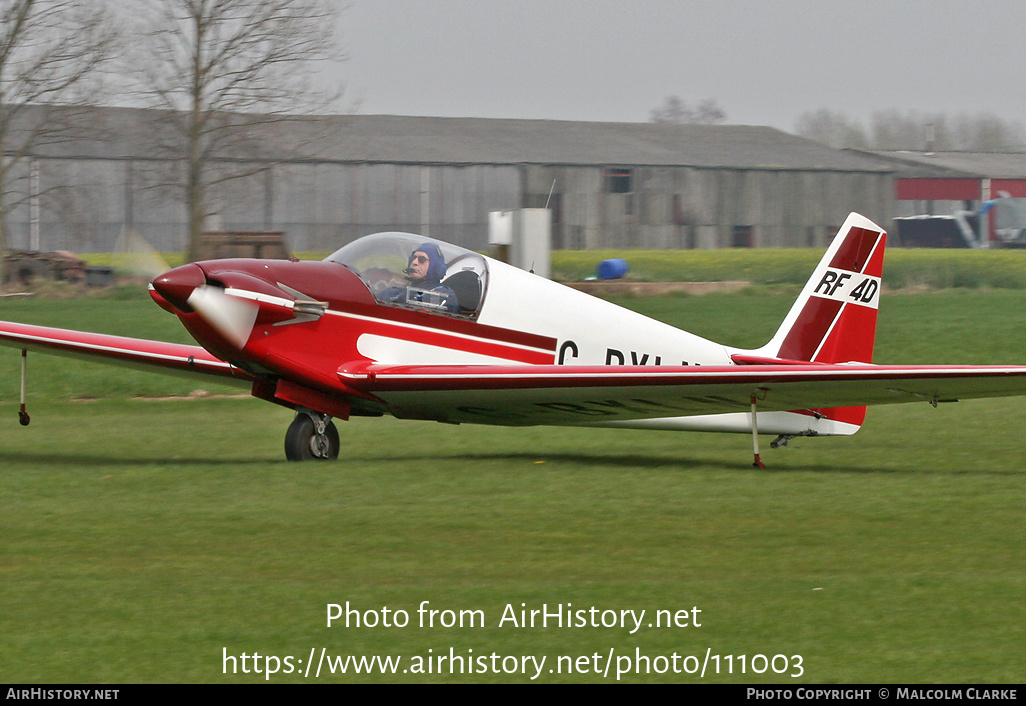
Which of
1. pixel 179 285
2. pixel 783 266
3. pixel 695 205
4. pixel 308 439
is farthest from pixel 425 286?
pixel 695 205

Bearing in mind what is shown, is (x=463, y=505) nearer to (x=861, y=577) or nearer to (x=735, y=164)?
(x=861, y=577)

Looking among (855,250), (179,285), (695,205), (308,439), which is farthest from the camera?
(695,205)

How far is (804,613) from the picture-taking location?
19.7 ft

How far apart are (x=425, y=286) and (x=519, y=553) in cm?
494

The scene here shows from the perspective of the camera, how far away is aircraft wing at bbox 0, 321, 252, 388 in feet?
43.1

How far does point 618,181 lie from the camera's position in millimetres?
61188

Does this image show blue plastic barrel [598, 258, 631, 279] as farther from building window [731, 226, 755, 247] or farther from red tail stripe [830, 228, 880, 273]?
red tail stripe [830, 228, 880, 273]

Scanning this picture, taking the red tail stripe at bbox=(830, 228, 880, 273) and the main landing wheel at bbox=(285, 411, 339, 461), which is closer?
the main landing wheel at bbox=(285, 411, 339, 461)

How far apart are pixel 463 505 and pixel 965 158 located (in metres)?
79.2

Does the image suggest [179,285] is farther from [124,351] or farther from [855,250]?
[855,250]

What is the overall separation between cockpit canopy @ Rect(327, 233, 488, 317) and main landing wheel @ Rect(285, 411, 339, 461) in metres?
1.26

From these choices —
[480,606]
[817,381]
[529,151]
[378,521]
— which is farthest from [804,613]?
[529,151]

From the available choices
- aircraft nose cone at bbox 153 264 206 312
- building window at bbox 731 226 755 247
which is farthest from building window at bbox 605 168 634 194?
aircraft nose cone at bbox 153 264 206 312

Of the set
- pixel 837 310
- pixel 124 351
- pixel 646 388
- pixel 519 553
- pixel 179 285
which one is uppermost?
pixel 179 285
